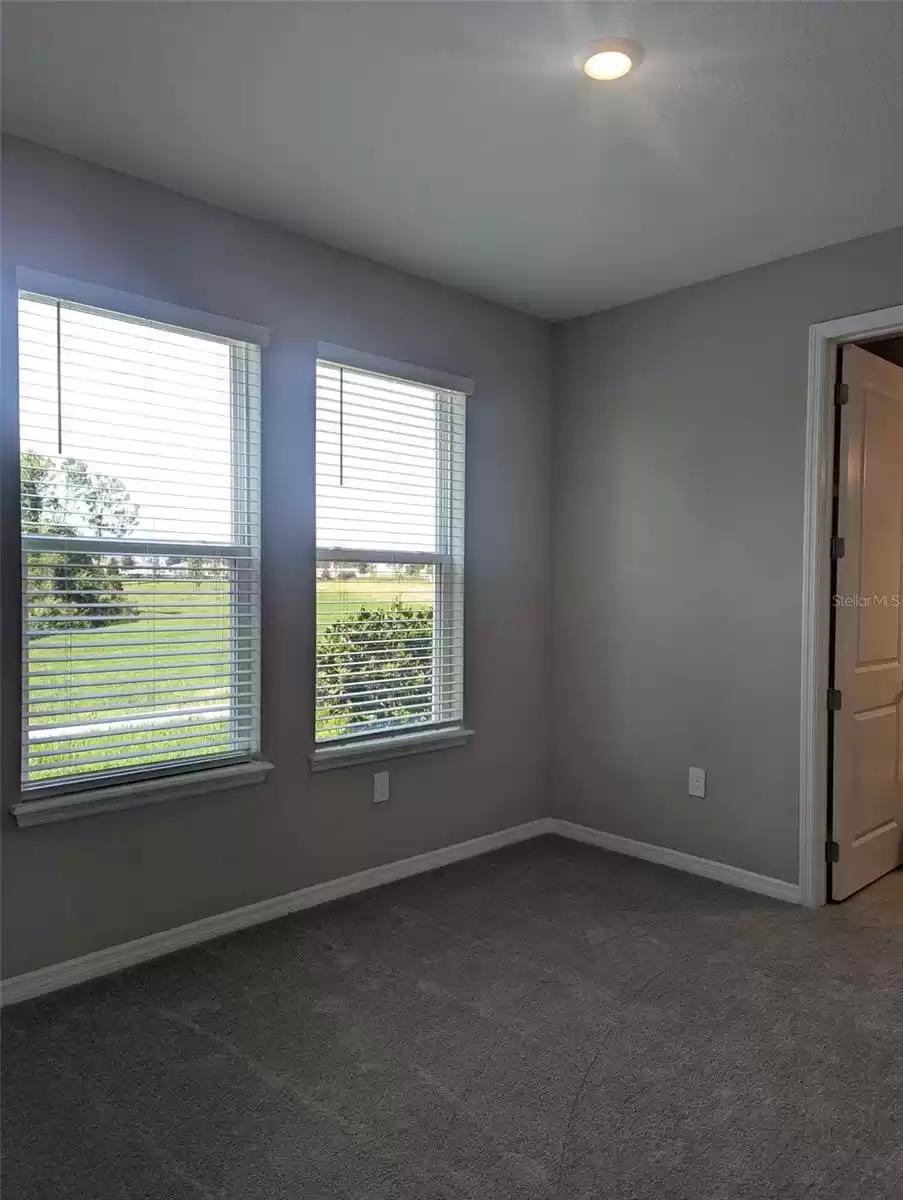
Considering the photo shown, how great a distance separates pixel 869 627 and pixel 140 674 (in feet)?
9.48

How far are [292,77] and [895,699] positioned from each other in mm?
3373

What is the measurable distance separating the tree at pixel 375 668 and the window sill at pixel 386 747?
2.8 inches

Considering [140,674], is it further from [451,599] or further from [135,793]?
[451,599]

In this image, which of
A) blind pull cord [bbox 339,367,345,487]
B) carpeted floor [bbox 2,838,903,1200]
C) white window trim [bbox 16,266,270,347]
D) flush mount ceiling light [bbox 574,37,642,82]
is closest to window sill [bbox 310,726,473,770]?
carpeted floor [bbox 2,838,903,1200]

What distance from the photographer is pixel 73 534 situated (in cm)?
257

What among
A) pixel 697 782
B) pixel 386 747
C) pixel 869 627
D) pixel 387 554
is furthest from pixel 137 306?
pixel 869 627

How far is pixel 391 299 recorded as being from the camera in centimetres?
346

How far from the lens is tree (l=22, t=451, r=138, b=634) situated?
249 cm

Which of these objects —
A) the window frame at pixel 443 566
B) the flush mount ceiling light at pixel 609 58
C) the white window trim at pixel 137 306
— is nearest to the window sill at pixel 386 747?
the window frame at pixel 443 566

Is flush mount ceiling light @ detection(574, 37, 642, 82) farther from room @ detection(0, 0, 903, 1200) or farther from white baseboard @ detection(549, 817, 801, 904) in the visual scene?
white baseboard @ detection(549, 817, 801, 904)

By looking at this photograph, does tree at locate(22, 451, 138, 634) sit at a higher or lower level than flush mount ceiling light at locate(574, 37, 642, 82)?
lower

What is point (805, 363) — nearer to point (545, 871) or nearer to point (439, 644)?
point (439, 644)

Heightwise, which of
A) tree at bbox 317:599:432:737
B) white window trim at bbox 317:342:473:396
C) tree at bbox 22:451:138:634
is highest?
white window trim at bbox 317:342:473:396

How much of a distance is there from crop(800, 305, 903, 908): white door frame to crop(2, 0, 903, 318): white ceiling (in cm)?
51
